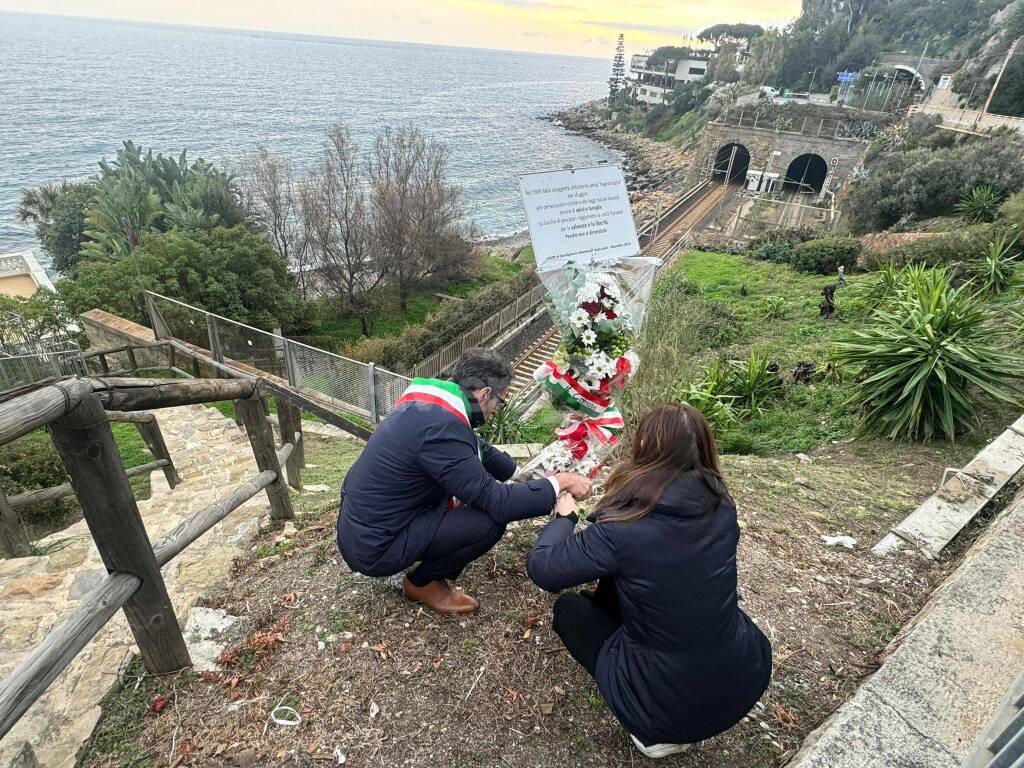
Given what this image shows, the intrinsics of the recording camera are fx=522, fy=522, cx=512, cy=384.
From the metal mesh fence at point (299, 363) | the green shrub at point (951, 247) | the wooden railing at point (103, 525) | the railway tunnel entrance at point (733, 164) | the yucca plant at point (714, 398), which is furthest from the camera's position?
the railway tunnel entrance at point (733, 164)

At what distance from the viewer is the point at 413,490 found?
8.43ft

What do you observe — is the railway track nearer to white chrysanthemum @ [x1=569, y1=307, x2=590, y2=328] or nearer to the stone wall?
white chrysanthemum @ [x1=569, y1=307, x2=590, y2=328]

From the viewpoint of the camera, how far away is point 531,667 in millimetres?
2607

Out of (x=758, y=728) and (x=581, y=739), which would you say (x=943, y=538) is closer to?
(x=758, y=728)

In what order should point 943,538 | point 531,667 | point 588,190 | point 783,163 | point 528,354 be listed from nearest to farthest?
point 531,667 → point 943,538 → point 588,190 → point 528,354 → point 783,163

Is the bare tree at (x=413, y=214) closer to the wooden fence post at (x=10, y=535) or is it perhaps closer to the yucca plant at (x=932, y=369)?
the wooden fence post at (x=10, y=535)

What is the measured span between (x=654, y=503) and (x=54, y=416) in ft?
6.70

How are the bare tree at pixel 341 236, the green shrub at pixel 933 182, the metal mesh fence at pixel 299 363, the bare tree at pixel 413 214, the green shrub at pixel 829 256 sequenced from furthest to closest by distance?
the bare tree at pixel 413 214 < the bare tree at pixel 341 236 < the green shrub at pixel 933 182 < the green shrub at pixel 829 256 < the metal mesh fence at pixel 299 363

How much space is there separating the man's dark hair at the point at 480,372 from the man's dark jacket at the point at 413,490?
0.36 ft

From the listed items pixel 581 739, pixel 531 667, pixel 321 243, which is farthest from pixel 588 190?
pixel 321 243

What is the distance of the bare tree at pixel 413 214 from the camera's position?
955 inches

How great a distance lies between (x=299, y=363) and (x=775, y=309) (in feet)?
33.8

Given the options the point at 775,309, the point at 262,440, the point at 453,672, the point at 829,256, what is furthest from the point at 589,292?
the point at 829,256

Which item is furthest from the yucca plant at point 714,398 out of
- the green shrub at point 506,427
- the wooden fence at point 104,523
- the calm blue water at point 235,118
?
the calm blue water at point 235,118
